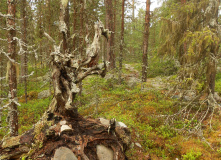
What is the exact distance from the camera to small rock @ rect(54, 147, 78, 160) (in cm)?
387

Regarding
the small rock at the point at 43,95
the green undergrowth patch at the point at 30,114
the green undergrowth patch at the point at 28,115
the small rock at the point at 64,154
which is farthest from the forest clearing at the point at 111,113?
the small rock at the point at 43,95

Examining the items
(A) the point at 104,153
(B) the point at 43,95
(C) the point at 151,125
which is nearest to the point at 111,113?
(C) the point at 151,125

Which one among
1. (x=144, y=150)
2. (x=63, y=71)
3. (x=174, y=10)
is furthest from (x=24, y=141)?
(x=174, y=10)

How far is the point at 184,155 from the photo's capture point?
533 cm

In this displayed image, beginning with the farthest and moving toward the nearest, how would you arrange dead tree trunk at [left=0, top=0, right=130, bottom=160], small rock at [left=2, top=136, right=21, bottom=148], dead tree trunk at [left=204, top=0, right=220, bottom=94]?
dead tree trunk at [left=204, top=0, right=220, bottom=94] → small rock at [left=2, top=136, right=21, bottom=148] → dead tree trunk at [left=0, top=0, right=130, bottom=160]

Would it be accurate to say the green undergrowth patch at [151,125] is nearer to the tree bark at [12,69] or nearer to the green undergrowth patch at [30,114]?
the green undergrowth patch at [30,114]

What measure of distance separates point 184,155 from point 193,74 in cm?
383

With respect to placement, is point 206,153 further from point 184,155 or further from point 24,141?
point 24,141

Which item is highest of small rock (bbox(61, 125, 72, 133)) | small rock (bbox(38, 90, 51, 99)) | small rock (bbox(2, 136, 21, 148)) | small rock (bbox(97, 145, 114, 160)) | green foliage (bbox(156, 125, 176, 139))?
small rock (bbox(61, 125, 72, 133))

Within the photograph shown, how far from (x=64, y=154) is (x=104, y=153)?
49.1 inches

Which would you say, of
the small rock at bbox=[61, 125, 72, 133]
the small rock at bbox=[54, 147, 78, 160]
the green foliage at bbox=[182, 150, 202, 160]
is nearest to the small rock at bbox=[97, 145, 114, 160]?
the small rock at bbox=[54, 147, 78, 160]

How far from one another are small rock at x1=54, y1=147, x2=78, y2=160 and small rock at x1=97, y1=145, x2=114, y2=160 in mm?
818

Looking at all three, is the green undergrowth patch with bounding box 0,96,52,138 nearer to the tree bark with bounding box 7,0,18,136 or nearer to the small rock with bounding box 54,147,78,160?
the tree bark with bounding box 7,0,18,136

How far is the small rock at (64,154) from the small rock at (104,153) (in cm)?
82
